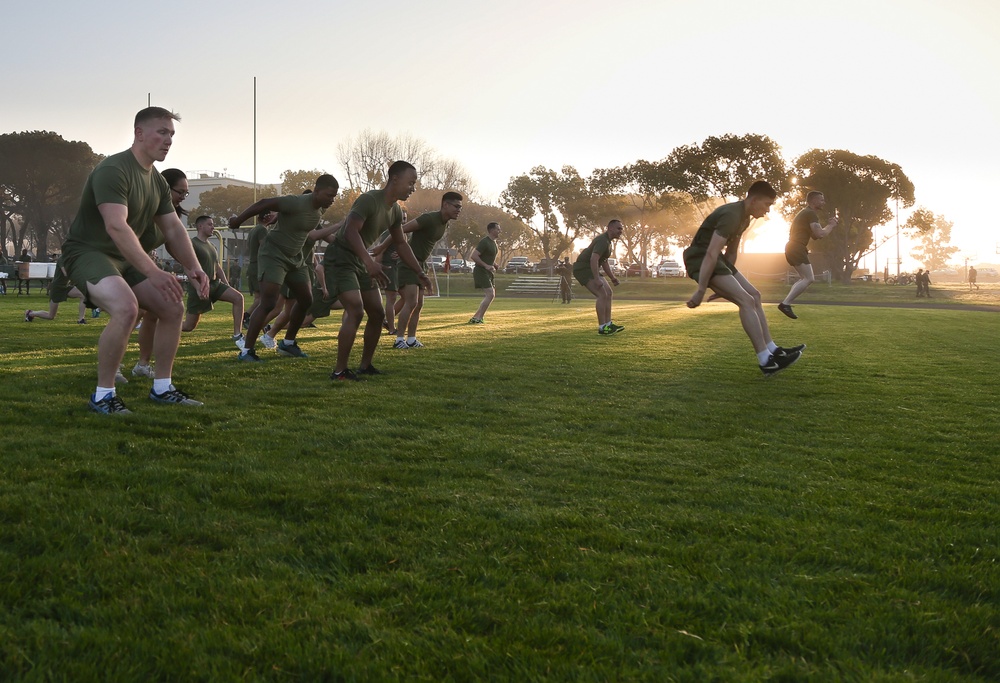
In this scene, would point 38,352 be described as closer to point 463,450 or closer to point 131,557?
point 463,450

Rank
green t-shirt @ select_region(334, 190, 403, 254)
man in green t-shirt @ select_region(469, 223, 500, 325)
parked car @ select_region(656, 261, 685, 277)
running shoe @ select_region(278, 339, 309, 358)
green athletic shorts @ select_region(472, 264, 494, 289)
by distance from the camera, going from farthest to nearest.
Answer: parked car @ select_region(656, 261, 685, 277) → green athletic shorts @ select_region(472, 264, 494, 289) → man in green t-shirt @ select_region(469, 223, 500, 325) → running shoe @ select_region(278, 339, 309, 358) → green t-shirt @ select_region(334, 190, 403, 254)

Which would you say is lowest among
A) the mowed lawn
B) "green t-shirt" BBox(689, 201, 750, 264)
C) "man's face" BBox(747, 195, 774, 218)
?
the mowed lawn

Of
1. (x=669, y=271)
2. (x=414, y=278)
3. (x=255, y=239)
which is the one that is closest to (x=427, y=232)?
(x=414, y=278)

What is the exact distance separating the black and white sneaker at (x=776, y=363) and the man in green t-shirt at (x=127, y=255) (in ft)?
18.1

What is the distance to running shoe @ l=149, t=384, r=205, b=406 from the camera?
19.6 ft

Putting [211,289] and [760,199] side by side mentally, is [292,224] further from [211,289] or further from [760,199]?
[760,199]

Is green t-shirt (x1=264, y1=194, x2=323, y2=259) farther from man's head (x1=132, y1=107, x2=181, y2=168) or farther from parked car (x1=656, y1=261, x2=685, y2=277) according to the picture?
parked car (x1=656, y1=261, x2=685, y2=277)

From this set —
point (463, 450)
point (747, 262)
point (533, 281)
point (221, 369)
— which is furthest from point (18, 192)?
point (463, 450)

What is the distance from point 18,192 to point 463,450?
2808 inches

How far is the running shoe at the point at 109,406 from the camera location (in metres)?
5.50

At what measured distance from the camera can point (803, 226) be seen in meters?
15.0

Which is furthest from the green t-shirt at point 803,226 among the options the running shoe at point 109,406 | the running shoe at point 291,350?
the running shoe at point 109,406

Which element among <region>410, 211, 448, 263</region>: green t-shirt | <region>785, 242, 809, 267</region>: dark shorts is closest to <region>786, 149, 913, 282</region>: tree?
<region>785, 242, 809, 267</region>: dark shorts

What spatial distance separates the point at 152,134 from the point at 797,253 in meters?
12.5
